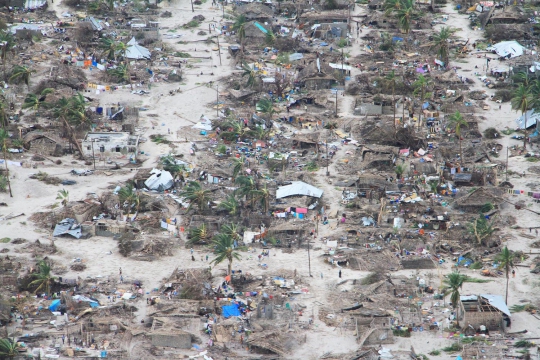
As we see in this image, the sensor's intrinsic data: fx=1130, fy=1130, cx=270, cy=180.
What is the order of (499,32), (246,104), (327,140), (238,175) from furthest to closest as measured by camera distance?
1. (499,32)
2. (246,104)
3. (327,140)
4. (238,175)

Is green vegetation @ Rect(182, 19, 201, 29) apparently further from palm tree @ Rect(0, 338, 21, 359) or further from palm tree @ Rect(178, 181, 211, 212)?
palm tree @ Rect(0, 338, 21, 359)

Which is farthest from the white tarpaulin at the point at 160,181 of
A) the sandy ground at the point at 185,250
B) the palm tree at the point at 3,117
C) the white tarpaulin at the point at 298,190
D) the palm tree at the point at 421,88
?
the palm tree at the point at 421,88

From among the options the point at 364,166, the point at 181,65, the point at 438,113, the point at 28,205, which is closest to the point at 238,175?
the point at 364,166

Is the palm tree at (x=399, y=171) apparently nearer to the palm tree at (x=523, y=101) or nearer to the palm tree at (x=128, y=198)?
the palm tree at (x=523, y=101)

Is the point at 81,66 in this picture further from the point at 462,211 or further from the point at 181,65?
the point at 462,211

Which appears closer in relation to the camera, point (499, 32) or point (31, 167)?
point (31, 167)

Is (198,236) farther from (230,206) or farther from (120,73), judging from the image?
(120,73)

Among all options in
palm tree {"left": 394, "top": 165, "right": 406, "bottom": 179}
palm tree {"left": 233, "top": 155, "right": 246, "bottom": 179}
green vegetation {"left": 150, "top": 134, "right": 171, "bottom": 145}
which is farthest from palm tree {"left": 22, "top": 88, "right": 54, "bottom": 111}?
palm tree {"left": 394, "top": 165, "right": 406, "bottom": 179}

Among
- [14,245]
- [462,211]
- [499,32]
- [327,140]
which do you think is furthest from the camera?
[499,32]
